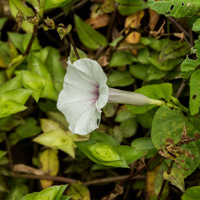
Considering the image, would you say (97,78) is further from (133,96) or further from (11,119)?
(11,119)

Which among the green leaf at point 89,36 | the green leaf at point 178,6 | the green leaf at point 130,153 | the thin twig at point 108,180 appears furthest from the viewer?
the green leaf at point 89,36

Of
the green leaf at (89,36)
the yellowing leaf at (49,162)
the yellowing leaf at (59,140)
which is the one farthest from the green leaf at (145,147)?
the green leaf at (89,36)

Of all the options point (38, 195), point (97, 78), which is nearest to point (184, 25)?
point (97, 78)

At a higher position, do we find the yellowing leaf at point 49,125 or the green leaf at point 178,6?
the green leaf at point 178,6

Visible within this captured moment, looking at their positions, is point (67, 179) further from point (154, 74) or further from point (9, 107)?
point (154, 74)

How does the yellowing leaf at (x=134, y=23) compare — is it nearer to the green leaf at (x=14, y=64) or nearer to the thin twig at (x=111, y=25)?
the thin twig at (x=111, y=25)

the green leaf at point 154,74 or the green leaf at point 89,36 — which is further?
the green leaf at point 89,36
